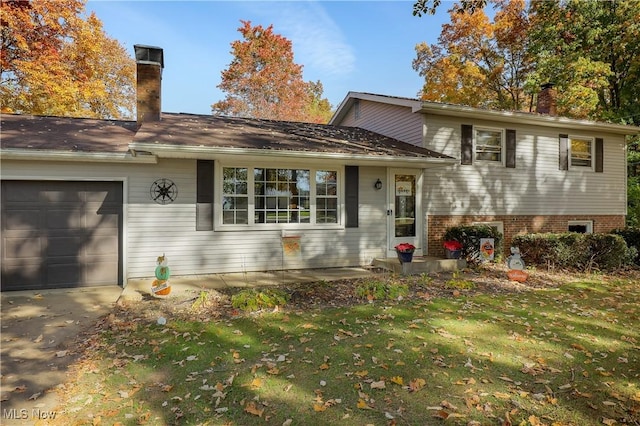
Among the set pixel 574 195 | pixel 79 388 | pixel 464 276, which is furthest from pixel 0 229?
pixel 574 195

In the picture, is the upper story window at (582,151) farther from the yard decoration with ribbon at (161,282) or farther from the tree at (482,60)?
the yard decoration with ribbon at (161,282)

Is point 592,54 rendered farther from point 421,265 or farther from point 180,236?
point 180,236

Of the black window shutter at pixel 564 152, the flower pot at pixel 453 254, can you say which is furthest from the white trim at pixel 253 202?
the black window shutter at pixel 564 152

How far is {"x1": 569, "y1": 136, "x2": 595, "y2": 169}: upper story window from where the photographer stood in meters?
12.1

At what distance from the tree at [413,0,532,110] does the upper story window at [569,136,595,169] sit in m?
9.77

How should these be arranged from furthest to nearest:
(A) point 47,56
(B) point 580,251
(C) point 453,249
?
(A) point 47,56, (B) point 580,251, (C) point 453,249

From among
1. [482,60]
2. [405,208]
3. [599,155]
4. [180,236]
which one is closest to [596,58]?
[482,60]

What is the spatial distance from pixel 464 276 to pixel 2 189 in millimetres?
9549

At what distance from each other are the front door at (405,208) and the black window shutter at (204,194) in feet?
14.9

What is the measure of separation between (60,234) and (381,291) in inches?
248

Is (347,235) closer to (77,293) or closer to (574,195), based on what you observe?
(77,293)

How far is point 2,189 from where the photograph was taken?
680cm

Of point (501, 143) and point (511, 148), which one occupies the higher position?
point (501, 143)

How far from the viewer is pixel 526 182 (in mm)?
11297
